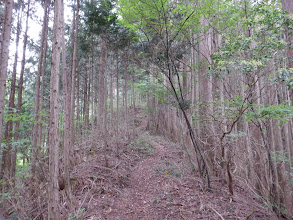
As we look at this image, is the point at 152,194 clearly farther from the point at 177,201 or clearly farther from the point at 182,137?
the point at 182,137

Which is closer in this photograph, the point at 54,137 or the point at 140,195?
the point at 54,137

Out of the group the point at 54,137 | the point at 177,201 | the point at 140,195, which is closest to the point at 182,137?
the point at 177,201

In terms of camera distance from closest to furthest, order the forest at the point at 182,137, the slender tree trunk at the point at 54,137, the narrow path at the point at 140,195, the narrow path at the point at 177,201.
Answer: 1. the slender tree trunk at the point at 54,137
2. the forest at the point at 182,137
3. the narrow path at the point at 177,201
4. the narrow path at the point at 140,195

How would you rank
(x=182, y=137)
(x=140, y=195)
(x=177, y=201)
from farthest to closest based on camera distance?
(x=182, y=137), (x=140, y=195), (x=177, y=201)

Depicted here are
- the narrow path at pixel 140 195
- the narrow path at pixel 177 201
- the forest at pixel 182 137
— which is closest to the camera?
the forest at pixel 182 137

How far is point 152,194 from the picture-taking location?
5.58 m

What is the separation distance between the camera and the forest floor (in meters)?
4.48

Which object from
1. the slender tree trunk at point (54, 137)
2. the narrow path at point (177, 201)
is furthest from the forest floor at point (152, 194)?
the slender tree trunk at point (54, 137)

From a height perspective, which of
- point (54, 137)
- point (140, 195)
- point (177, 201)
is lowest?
point (140, 195)

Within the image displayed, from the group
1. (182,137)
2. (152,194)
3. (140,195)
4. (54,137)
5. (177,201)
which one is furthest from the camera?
(182,137)

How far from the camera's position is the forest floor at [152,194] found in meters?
4.48

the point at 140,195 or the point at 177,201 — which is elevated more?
the point at 177,201

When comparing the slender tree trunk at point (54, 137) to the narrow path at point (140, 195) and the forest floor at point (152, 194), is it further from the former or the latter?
the narrow path at point (140, 195)

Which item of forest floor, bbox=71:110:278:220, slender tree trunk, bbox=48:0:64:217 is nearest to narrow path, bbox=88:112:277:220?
forest floor, bbox=71:110:278:220
